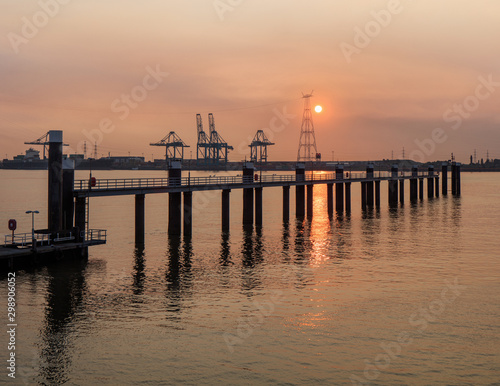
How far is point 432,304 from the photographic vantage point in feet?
87.2

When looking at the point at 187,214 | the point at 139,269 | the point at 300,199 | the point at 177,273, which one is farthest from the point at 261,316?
the point at 300,199

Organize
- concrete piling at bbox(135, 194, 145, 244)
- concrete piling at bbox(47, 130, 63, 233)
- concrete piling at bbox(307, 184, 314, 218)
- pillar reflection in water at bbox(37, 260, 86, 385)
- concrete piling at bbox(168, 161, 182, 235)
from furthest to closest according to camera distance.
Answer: concrete piling at bbox(307, 184, 314, 218), concrete piling at bbox(168, 161, 182, 235), concrete piling at bbox(135, 194, 145, 244), concrete piling at bbox(47, 130, 63, 233), pillar reflection in water at bbox(37, 260, 86, 385)

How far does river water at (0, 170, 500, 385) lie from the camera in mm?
18766

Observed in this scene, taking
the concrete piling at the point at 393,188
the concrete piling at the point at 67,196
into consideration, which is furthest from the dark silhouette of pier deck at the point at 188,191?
the concrete piling at the point at 393,188

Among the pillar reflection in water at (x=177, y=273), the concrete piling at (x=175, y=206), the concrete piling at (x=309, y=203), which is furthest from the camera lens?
the concrete piling at (x=309, y=203)

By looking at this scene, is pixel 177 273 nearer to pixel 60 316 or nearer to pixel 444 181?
pixel 60 316

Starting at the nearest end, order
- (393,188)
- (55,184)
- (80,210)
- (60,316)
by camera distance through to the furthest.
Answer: (60,316) → (55,184) → (80,210) → (393,188)

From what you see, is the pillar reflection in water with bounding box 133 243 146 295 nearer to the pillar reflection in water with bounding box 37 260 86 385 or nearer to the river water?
the river water

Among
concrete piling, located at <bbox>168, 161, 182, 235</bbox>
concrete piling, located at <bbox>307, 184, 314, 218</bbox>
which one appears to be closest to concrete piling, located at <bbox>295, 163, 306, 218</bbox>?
concrete piling, located at <bbox>307, 184, 314, 218</bbox>

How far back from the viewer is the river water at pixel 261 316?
1877 cm

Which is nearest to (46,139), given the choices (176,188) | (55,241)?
(55,241)

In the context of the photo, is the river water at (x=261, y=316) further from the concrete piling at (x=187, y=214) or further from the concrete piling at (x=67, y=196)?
the concrete piling at (x=187, y=214)

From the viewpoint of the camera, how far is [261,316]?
24.5 metres

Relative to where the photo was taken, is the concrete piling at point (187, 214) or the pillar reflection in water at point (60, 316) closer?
the pillar reflection in water at point (60, 316)
